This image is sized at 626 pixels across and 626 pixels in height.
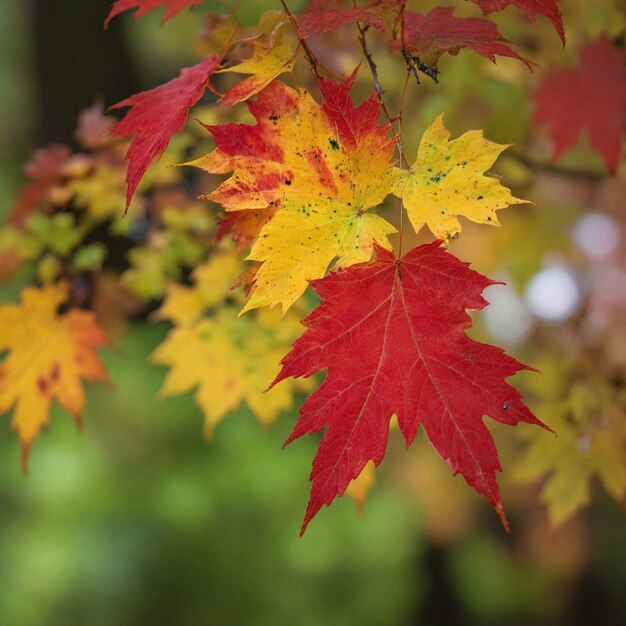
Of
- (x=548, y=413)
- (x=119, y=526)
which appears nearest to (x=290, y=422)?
(x=119, y=526)

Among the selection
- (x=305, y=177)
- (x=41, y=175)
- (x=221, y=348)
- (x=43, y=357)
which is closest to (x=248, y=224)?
(x=305, y=177)

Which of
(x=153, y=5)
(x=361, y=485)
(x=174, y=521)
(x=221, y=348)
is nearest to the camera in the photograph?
(x=153, y=5)

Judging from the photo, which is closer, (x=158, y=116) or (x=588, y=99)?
(x=158, y=116)

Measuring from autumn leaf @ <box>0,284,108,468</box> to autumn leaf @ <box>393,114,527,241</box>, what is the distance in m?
0.75

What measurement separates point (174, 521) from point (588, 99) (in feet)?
7.85

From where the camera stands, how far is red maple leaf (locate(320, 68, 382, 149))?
2.28ft

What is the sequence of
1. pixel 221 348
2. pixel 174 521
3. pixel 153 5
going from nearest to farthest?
pixel 153 5, pixel 221 348, pixel 174 521

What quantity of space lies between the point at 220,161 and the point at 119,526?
2598 mm

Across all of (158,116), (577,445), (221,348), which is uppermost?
(158,116)

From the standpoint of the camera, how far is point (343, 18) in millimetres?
668

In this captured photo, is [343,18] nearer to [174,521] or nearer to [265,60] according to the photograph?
[265,60]

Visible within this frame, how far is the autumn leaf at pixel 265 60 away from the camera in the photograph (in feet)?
2.40

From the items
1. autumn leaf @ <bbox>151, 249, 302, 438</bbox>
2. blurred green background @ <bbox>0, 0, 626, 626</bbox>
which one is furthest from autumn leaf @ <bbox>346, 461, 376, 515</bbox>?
blurred green background @ <bbox>0, 0, 626, 626</bbox>

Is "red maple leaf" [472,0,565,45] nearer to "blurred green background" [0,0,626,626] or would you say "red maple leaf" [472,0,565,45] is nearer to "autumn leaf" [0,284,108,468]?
"autumn leaf" [0,284,108,468]
